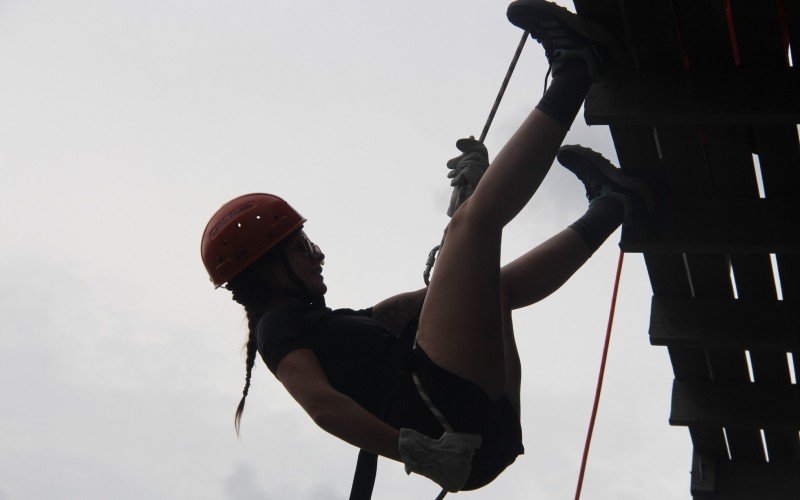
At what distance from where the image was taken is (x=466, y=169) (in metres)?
4.32

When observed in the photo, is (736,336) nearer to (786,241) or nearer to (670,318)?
(670,318)

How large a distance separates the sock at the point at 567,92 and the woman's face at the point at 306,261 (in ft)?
3.43

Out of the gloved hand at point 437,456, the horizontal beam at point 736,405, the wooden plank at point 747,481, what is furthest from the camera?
the wooden plank at point 747,481

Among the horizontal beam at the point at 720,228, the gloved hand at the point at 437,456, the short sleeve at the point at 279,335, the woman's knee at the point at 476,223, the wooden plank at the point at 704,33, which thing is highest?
the wooden plank at the point at 704,33

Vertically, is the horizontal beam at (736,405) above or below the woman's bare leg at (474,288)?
above

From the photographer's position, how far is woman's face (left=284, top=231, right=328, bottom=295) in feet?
14.3

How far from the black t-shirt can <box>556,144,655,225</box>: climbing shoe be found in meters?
1.11

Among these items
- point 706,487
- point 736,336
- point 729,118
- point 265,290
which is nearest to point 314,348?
point 265,290

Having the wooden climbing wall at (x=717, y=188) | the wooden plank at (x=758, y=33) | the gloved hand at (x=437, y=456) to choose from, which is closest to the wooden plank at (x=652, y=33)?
the wooden climbing wall at (x=717, y=188)

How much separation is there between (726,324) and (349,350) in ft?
6.20

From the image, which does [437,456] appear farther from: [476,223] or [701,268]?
[701,268]

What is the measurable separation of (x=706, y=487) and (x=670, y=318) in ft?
4.33

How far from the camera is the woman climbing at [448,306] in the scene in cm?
364

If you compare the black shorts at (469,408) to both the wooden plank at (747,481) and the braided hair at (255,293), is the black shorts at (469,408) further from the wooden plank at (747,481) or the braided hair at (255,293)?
the wooden plank at (747,481)
